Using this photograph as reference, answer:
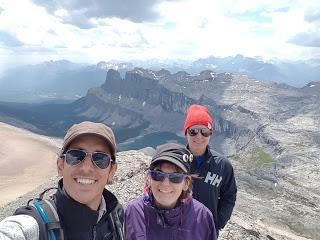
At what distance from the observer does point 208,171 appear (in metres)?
12.5

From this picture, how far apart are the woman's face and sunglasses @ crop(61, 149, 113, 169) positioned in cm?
241

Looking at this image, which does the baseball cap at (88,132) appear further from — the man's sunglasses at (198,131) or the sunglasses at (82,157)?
the man's sunglasses at (198,131)

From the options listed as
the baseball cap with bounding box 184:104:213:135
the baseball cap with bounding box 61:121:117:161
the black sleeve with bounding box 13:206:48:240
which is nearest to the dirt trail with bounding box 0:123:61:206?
the baseball cap with bounding box 184:104:213:135

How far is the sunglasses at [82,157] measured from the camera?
7.02m

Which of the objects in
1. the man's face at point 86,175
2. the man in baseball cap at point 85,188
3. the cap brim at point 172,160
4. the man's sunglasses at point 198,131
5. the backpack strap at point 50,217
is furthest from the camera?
the man's sunglasses at point 198,131

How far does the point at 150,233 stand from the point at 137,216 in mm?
475

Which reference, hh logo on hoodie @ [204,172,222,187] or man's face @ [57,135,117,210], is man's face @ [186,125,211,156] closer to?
hh logo on hoodie @ [204,172,222,187]

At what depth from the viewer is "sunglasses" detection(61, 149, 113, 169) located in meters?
7.02

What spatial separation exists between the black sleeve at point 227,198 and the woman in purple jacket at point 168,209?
11.9ft

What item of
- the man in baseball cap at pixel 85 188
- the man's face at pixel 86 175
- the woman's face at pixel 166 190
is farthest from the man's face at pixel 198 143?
the man's face at pixel 86 175

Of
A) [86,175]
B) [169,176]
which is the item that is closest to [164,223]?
[169,176]

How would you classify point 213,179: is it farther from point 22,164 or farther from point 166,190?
point 22,164

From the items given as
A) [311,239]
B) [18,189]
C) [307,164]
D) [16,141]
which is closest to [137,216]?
[311,239]

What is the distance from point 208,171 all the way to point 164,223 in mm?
3758
